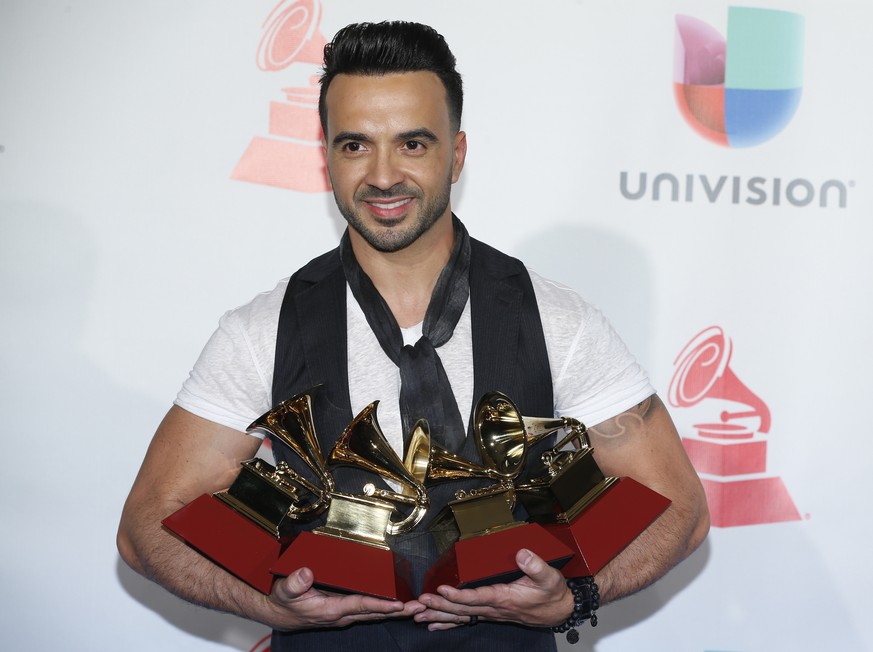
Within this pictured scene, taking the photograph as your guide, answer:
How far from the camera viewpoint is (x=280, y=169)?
95.0 inches

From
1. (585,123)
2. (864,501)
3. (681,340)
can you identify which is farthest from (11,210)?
(864,501)

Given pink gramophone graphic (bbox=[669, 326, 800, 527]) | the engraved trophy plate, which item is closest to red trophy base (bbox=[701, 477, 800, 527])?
pink gramophone graphic (bbox=[669, 326, 800, 527])

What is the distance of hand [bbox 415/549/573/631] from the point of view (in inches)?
56.4

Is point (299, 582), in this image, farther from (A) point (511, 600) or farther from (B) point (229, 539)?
(A) point (511, 600)

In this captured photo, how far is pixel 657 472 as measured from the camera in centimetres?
175

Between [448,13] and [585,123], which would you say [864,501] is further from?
[448,13]

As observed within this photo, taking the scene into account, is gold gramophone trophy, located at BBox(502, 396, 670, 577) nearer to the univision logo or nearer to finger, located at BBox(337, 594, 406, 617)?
finger, located at BBox(337, 594, 406, 617)

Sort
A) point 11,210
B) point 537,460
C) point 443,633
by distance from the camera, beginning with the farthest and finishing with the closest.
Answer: point 11,210
point 537,460
point 443,633

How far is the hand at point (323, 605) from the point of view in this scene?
1.42 metres

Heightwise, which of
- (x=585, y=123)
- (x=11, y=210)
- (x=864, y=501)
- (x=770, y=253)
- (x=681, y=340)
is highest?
(x=585, y=123)

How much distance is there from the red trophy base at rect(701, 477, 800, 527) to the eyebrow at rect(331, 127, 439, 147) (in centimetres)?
125

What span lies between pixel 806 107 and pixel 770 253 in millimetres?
378

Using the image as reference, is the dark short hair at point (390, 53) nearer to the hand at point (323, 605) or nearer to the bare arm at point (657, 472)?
the bare arm at point (657, 472)

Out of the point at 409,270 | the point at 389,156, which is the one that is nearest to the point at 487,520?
the point at 409,270
